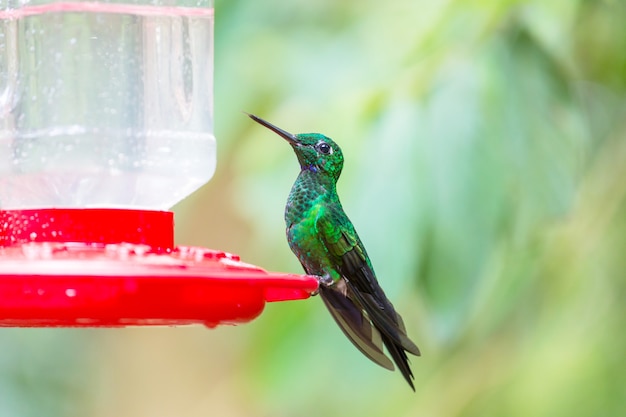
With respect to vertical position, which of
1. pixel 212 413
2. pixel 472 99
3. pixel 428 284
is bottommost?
pixel 212 413

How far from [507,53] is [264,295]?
5.65ft

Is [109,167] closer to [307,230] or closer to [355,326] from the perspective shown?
[307,230]

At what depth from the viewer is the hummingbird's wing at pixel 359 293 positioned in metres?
3.58

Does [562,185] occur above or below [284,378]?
above

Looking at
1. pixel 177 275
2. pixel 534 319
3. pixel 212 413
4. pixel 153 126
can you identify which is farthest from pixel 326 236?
pixel 212 413

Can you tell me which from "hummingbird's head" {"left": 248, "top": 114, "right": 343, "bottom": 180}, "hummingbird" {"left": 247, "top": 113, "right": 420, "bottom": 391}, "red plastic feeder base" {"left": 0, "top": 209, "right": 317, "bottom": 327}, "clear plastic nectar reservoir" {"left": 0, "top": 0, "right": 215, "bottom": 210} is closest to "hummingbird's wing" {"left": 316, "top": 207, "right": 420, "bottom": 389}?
"hummingbird" {"left": 247, "top": 113, "right": 420, "bottom": 391}

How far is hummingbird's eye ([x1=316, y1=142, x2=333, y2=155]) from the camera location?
391 cm

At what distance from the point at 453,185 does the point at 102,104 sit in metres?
1.20

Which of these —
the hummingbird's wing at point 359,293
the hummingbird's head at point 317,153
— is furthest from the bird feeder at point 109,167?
the hummingbird's wing at point 359,293

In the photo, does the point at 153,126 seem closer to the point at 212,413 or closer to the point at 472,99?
the point at 472,99

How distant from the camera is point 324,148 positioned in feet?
12.8

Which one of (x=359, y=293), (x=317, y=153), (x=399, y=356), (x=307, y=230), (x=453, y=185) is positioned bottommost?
(x=399, y=356)

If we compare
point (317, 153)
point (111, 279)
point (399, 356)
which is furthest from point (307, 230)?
point (111, 279)

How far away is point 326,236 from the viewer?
3795 millimetres
